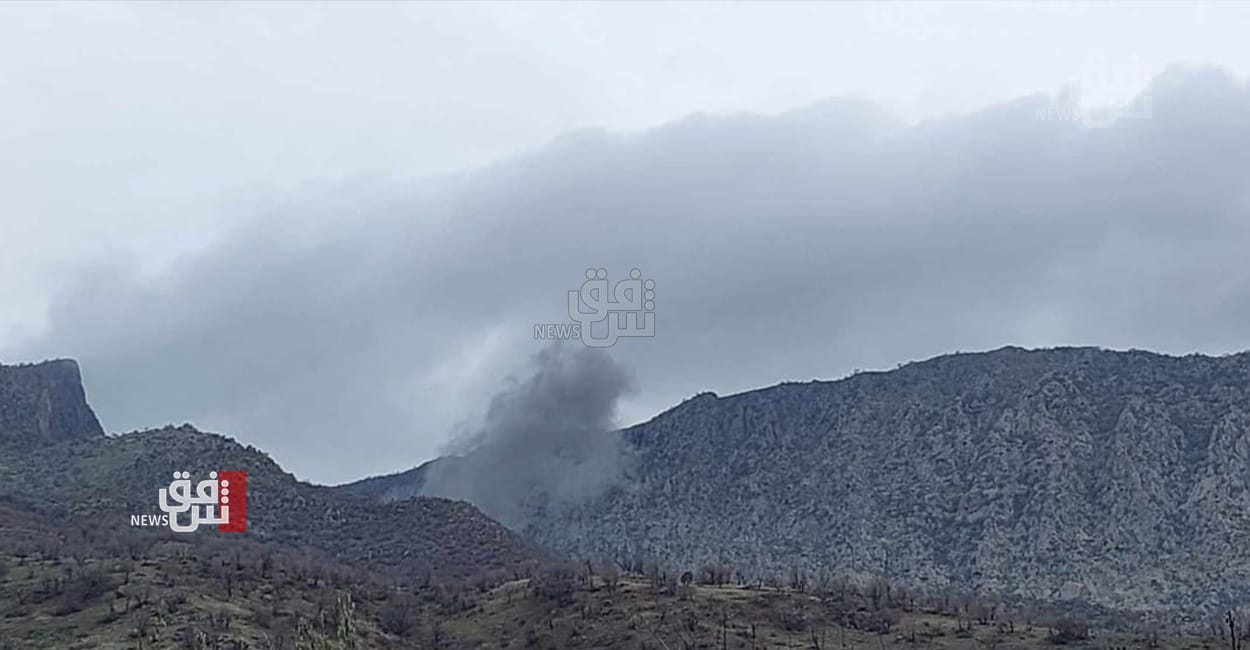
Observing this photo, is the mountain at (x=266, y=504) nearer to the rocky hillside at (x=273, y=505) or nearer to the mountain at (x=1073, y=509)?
the rocky hillside at (x=273, y=505)

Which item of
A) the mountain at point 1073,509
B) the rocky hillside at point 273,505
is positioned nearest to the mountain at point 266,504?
the rocky hillside at point 273,505

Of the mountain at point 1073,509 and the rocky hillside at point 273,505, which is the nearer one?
the mountain at point 1073,509

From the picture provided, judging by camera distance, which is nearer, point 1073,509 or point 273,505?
point 1073,509

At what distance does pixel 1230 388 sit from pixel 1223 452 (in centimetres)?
1840

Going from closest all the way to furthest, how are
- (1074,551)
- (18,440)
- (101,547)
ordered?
(101,547) → (1074,551) → (18,440)

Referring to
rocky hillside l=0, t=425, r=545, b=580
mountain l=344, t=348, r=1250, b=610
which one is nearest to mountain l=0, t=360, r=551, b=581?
rocky hillside l=0, t=425, r=545, b=580

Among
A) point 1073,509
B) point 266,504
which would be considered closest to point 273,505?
point 266,504

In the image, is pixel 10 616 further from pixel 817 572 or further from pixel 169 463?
pixel 817 572

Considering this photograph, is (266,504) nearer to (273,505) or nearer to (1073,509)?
(273,505)

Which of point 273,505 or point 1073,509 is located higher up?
point 273,505

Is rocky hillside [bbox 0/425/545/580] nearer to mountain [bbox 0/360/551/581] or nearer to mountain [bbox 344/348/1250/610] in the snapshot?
mountain [bbox 0/360/551/581]

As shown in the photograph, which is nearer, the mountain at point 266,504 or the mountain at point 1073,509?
the mountain at point 1073,509

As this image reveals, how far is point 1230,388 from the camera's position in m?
191

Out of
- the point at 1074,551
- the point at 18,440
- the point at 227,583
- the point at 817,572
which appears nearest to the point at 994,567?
the point at 1074,551
